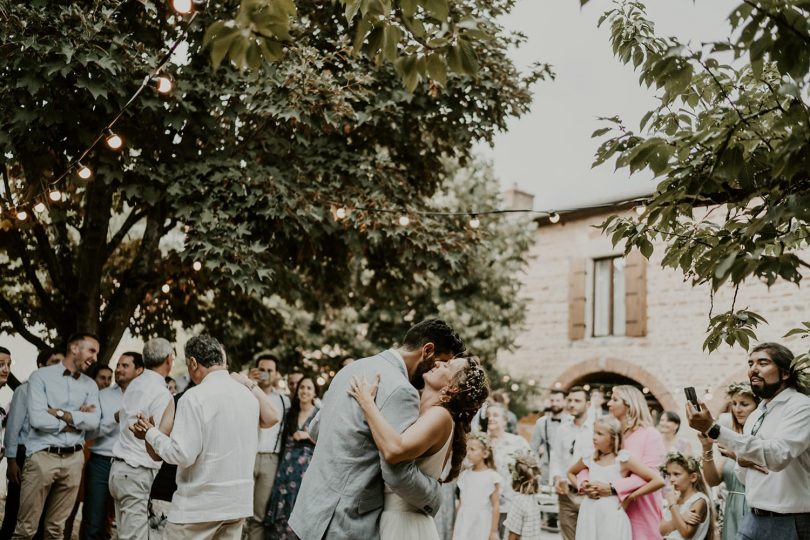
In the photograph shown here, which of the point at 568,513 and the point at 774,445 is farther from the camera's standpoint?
the point at 568,513

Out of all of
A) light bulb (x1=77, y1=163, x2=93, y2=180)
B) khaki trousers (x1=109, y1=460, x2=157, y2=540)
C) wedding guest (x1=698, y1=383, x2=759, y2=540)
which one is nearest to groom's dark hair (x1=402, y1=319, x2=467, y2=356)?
wedding guest (x1=698, y1=383, x2=759, y2=540)

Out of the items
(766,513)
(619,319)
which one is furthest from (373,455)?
(619,319)

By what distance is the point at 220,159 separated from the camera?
29.4ft

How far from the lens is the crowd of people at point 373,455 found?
12.2 ft

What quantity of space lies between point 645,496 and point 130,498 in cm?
Result: 412

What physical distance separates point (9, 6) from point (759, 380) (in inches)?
284

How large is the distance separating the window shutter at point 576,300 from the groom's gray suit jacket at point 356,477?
16.2 meters

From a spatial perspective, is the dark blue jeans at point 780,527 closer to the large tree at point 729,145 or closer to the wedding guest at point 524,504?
the large tree at point 729,145

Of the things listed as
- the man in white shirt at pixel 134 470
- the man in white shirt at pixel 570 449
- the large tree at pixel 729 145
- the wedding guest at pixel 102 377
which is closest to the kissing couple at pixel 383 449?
the large tree at pixel 729 145

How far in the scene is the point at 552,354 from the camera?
20.1 metres

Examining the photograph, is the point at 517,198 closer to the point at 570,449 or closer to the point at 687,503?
the point at 570,449

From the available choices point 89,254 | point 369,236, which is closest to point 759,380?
point 369,236

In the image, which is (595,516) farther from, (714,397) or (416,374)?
(714,397)

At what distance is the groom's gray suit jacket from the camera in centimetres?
362
